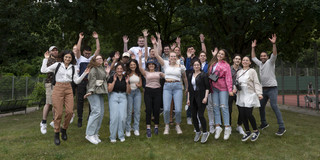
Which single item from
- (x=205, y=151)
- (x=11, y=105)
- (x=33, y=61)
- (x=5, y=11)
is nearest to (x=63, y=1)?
(x=5, y=11)

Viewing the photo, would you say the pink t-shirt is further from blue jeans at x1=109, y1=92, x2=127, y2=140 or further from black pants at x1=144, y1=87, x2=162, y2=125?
blue jeans at x1=109, y1=92, x2=127, y2=140

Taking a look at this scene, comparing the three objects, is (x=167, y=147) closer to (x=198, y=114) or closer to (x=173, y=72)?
(x=198, y=114)

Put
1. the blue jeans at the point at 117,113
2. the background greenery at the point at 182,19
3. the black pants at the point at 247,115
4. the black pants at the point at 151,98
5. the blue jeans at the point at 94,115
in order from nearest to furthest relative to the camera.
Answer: the black pants at the point at 247,115 → the blue jeans at the point at 94,115 → the blue jeans at the point at 117,113 → the black pants at the point at 151,98 → the background greenery at the point at 182,19

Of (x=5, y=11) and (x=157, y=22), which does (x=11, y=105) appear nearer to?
(x=5, y=11)

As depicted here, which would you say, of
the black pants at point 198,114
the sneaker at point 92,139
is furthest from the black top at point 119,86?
the black pants at point 198,114

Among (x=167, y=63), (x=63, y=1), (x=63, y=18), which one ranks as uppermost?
(x=63, y=1)

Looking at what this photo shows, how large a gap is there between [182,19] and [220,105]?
12524 millimetres

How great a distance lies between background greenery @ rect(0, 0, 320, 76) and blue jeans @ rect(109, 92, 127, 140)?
8373 mm

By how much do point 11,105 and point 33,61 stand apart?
19391mm

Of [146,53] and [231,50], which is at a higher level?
[231,50]

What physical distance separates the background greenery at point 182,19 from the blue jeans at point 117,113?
27.5 feet

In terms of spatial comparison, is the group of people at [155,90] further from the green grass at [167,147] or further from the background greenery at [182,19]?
the background greenery at [182,19]

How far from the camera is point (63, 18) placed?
15.3 m

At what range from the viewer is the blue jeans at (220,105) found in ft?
20.9
